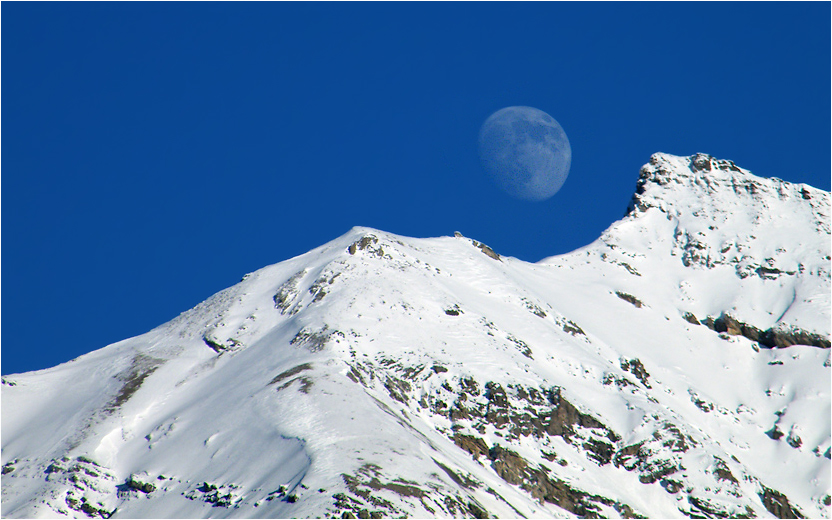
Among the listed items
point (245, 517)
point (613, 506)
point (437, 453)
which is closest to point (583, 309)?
point (613, 506)

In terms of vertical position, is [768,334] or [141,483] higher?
[768,334]

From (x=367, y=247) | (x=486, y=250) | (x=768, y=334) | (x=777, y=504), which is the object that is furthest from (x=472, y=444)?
(x=768, y=334)

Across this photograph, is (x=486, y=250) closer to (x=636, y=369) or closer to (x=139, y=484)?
(x=636, y=369)

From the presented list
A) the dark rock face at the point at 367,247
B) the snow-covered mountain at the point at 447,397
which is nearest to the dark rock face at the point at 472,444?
the snow-covered mountain at the point at 447,397

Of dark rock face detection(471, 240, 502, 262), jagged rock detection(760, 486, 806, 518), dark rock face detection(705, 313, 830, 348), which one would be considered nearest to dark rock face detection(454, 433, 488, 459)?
jagged rock detection(760, 486, 806, 518)

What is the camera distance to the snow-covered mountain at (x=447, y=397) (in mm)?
47156

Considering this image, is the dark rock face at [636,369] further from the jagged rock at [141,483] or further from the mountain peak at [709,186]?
the jagged rock at [141,483]

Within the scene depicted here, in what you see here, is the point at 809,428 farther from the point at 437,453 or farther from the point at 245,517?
the point at 245,517

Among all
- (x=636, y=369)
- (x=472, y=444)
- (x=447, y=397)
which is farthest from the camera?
(x=636, y=369)

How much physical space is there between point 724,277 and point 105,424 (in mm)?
78093

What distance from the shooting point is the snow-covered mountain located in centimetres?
4716

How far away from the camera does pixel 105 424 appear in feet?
196

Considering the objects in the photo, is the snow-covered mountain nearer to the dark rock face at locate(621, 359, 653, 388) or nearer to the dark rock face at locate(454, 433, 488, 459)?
the dark rock face at locate(454, 433, 488, 459)

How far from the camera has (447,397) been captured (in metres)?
62.5
